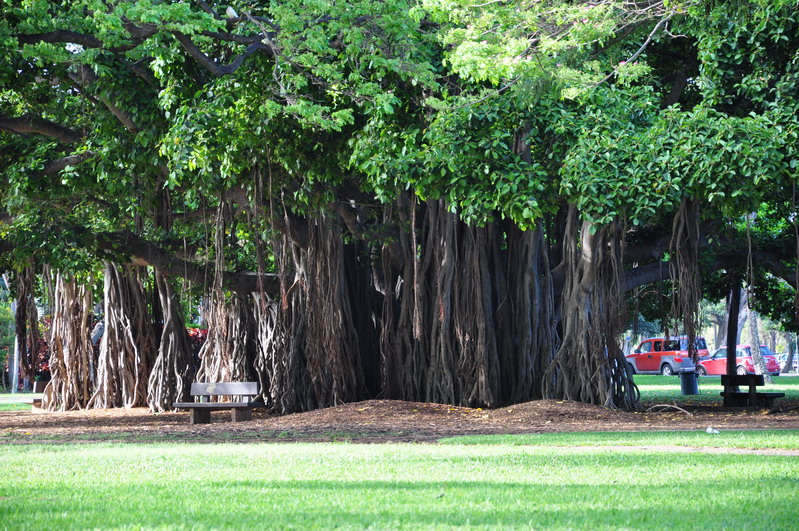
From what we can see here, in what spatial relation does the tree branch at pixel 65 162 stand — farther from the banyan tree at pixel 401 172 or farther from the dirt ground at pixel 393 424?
the dirt ground at pixel 393 424

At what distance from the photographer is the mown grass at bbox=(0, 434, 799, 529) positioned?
15.4 ft

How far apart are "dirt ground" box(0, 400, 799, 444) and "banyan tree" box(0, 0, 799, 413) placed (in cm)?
87

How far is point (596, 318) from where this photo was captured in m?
13.3

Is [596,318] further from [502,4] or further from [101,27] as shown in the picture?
[101,27]

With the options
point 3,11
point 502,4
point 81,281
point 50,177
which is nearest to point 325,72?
point 502,4

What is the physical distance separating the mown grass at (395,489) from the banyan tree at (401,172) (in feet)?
12.3

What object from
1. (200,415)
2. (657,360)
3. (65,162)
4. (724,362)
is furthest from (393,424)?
(657,360)

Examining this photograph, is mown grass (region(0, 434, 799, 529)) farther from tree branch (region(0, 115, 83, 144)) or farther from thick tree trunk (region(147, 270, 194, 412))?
thick tree trunk (region(147, 270, 194, 412))

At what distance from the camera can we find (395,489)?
18.8 ft

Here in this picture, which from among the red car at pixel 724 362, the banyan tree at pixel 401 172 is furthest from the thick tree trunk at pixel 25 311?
the red car at pixel 724 362

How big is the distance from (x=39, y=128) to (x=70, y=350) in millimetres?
5910

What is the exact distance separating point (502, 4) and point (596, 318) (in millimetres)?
4567

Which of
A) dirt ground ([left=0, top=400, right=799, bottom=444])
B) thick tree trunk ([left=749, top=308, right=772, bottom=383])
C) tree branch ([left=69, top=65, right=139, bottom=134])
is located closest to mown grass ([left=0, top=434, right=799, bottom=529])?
dirt ground ([left=0, top=400, right=799, bottom=444])

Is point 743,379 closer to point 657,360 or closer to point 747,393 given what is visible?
point 747,393
